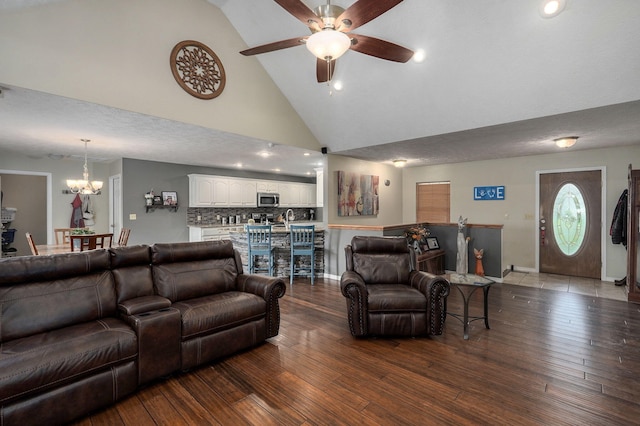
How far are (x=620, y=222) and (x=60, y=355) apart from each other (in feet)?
23.7

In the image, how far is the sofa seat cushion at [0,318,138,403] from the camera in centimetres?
167

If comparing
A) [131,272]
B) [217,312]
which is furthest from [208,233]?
[217,312]

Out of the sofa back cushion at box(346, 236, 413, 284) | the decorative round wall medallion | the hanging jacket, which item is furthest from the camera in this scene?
the hanging jacket

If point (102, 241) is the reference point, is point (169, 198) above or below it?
above

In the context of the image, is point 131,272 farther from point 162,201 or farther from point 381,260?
point 162,201

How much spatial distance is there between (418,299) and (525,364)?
0.98 m

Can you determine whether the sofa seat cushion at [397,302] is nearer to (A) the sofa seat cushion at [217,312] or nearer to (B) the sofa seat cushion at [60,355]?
(A) the sofa seat cushion at [217,312]

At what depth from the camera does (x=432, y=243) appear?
5.77m

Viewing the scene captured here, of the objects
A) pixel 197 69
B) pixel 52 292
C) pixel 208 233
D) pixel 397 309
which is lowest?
pixel 397 309

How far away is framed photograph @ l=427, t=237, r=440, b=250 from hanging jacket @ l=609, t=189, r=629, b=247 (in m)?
2.73

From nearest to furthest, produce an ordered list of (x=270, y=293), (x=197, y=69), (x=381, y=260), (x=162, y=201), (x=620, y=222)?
1. (x=270, y=293)
2. (x=381, y=260)
3. (x=197, y=69)
4. (x=620, y=222)
5. (x=162, y=201)

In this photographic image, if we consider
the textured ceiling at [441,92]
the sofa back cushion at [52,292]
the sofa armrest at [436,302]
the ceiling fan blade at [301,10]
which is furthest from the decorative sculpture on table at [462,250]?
the sofa back cushion at [52,292]

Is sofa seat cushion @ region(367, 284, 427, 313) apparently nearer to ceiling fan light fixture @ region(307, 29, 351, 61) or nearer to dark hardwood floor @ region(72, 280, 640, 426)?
dark hardwood floor @ region(72, 280, 640, 426)

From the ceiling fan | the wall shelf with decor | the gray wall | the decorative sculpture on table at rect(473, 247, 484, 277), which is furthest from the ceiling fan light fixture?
the gray wall
